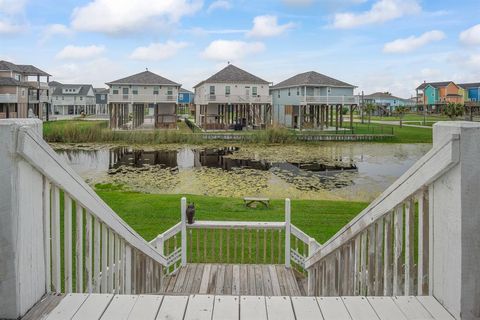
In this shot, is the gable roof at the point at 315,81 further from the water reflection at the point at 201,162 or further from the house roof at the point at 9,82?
the house roof at the point at 9,82

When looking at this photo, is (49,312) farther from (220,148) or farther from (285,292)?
(220,148)

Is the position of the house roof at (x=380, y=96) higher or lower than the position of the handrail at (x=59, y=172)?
higher

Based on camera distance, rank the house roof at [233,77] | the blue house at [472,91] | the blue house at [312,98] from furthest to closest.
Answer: the blue house at [472,91] < the house roof at [233,77] < the blue house at [312,98]

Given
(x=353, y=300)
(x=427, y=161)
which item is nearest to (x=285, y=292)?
(x=353, y=300)

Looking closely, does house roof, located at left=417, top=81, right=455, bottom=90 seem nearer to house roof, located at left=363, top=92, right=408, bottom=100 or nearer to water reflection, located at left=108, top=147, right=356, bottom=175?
house roof, located at left=363, top=92, right=408, bottom=100

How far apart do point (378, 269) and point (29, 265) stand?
6.57ft

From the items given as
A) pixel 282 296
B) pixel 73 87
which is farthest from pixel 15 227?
pixel 73 87

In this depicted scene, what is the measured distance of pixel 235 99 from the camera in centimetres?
4841

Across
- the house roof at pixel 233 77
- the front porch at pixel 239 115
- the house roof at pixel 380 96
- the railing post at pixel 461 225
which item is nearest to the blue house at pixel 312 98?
the front porch at pixel 239 115

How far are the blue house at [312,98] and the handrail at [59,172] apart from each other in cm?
4246

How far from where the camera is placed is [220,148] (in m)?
32.8

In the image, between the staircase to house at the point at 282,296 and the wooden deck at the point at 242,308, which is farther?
the wooden deck at the point at 242,308

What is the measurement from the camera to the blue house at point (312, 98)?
155 feet

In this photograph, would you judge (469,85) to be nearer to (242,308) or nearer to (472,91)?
(472,91)
